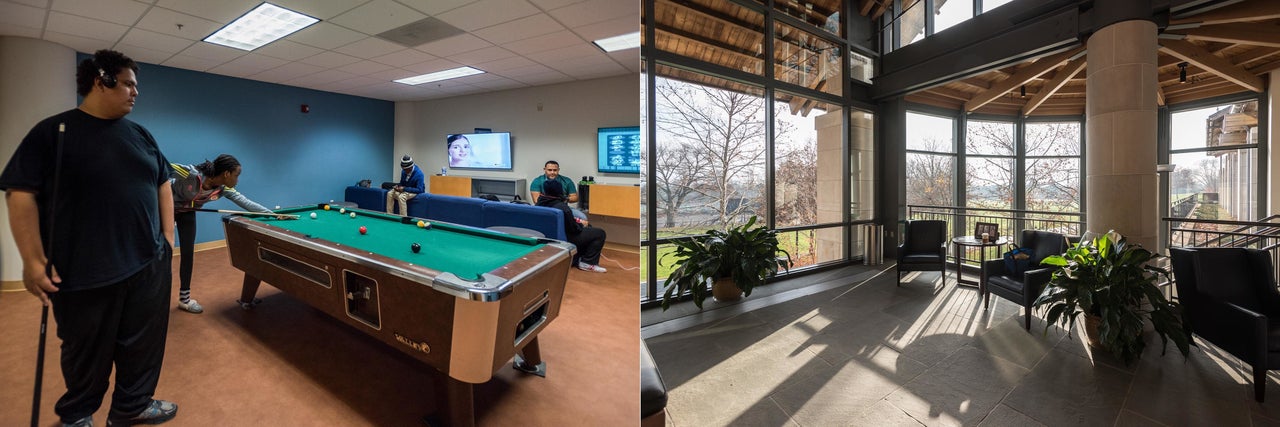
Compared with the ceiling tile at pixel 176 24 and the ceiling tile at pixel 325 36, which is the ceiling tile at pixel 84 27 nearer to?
the ceiling tile at pixel 176 24

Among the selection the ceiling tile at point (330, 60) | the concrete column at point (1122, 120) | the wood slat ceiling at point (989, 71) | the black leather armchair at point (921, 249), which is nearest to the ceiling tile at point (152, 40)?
the ceiling tile at point (330, 60)

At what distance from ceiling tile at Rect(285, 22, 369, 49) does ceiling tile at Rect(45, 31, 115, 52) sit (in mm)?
131

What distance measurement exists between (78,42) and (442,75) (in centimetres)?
30

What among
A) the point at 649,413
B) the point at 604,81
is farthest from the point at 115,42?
the point at 649,413

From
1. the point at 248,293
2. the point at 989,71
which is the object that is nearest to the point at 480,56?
the point at 248,293

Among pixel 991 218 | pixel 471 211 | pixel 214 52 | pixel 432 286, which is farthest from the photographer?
pixel 991 218

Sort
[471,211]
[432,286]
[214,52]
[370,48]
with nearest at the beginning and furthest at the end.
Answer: [214,52], [370,48], [471,211], [432,286]

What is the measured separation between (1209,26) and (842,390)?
157 cm

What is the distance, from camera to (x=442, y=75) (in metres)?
0.54

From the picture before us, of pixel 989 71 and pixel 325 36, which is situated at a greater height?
pixel 989 71

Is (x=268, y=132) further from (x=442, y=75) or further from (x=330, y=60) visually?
(x=442, y=75)

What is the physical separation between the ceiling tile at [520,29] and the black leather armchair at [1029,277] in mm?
1247

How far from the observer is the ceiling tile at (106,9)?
27cm

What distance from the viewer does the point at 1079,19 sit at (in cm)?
97
